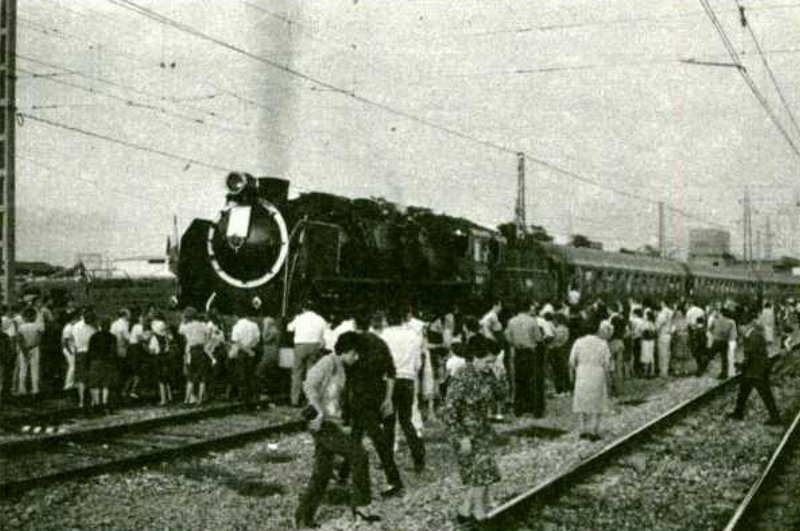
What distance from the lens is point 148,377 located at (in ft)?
56.4

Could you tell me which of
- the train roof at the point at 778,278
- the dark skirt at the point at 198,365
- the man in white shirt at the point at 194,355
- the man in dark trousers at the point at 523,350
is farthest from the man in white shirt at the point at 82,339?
the train roof at the point at 778,278

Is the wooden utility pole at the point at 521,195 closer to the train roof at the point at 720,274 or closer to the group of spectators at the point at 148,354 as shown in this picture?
the train roof at the point at 720,274

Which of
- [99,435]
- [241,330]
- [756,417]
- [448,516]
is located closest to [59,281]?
[241,330]

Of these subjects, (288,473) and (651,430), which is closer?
(288,473)

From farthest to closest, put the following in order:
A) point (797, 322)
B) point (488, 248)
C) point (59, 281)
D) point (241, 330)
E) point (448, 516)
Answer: point (797, 322), point (59, 281), point (488, 248), point (241, 330), point (448, 516)

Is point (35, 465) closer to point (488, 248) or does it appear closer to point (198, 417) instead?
point (198, 417)

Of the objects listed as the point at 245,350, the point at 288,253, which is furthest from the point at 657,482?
the point at 288,253

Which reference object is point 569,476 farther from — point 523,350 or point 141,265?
point 141,265

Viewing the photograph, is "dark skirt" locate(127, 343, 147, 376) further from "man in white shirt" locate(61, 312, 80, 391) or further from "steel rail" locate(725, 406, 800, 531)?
"steel rail" locate(725, 406, 800, 531)

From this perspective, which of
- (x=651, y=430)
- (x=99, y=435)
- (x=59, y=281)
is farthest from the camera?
(x=59, y=281)

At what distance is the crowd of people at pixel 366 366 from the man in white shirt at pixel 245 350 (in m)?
0.02

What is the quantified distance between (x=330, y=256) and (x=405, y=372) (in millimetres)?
6850

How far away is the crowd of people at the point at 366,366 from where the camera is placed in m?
8.47

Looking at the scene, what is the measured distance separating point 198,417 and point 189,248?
14.3 ft
